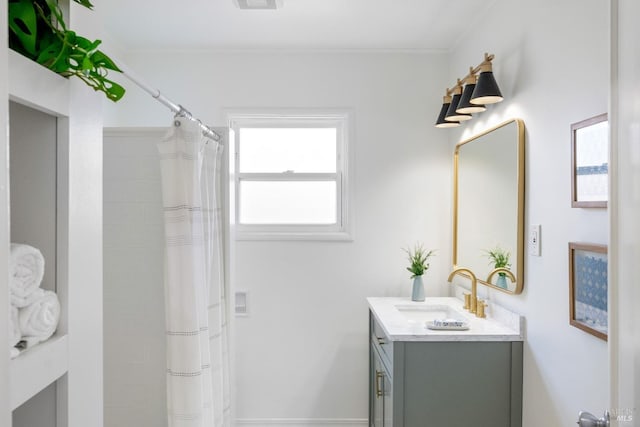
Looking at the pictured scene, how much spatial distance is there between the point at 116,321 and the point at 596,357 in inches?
73.4

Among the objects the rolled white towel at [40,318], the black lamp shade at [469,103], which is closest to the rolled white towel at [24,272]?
the rolled white towel at [40,318]

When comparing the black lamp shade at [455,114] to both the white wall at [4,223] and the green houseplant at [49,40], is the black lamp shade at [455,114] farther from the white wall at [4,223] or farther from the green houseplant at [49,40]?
the white wall at [4,223]

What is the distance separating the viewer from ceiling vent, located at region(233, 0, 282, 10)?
2108 millimetres

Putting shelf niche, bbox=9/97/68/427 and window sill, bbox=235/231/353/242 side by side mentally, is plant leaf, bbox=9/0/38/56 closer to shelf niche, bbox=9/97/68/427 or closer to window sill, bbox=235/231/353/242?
shelf niche, bbox=9/97/68/427

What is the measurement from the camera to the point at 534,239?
1819 mm

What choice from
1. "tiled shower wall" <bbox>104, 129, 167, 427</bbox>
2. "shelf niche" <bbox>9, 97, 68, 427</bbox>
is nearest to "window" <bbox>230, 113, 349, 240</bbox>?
"tiled shower wall" <bbox>104, 129, 167, 427</bbox>

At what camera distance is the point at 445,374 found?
1894 mm

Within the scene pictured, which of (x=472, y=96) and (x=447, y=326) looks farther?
(x=472, y=96)

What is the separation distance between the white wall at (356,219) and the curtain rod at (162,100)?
98cm

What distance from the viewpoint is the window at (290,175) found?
120 inches

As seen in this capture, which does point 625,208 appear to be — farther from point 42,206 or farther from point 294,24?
point 294,24

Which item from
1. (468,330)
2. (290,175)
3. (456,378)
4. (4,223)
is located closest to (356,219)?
(290,175)

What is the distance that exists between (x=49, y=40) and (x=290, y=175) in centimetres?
238

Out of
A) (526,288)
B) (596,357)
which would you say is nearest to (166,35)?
(526,288)
